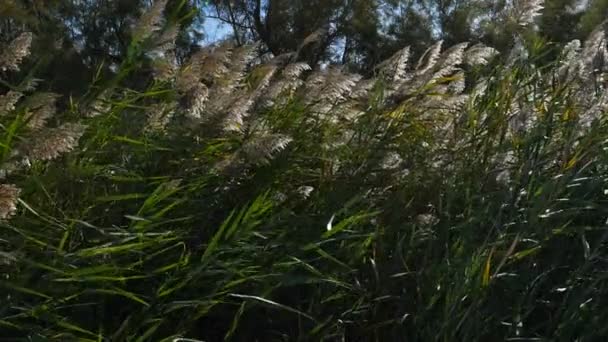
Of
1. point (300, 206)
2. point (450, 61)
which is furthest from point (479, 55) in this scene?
point (300, 206)

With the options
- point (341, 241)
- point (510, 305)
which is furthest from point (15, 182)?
point (510, 305)

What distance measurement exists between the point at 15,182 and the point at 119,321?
52 centimetres

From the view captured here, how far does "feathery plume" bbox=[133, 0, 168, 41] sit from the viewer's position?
3.34 metres

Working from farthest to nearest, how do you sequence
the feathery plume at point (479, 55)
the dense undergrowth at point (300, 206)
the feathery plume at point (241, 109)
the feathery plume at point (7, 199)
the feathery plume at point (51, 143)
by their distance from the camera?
the feathery plume at point (479, 55) → the feathery plume at point (241, 109) → the dense undergrowth at point (300, 206) → the feathery plume at point (51, 143) → the feathery plume at point (7, 199)

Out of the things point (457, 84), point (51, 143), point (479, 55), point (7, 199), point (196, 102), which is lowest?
point (7, 199)

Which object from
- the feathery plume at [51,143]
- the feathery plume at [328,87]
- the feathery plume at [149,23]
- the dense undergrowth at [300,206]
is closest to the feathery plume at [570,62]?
the dense undergrowth at [300,206]

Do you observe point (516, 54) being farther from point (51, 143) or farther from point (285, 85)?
point (51, 143)

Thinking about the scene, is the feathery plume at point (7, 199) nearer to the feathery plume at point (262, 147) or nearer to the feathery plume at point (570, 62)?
the feathery plume at point (262, 147)

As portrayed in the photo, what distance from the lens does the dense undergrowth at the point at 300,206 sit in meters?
2.89

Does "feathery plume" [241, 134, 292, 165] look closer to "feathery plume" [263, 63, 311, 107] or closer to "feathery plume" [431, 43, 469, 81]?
"feathery plume" [263, 63, 311, 107]

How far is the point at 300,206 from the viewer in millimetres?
3457

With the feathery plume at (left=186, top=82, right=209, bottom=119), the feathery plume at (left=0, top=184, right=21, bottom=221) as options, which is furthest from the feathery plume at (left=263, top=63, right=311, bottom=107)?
the feathery plume at (left=0, top=184, right=21, bottom=221)

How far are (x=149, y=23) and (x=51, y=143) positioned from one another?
83 cm

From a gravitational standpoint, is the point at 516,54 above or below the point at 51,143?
above
